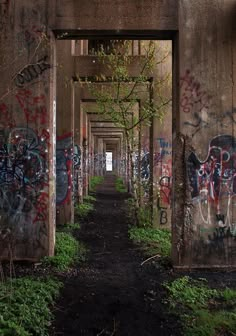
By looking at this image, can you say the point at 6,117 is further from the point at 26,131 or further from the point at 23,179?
the point at 23,179

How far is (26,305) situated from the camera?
16.6 ft

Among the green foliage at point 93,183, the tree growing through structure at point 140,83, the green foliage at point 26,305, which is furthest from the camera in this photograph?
the green foliage at point 93,183

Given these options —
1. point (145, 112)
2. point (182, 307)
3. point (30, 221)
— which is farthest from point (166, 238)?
point (182, 307)

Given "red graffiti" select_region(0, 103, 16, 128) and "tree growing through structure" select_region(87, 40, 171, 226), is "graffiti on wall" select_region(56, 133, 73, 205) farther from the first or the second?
"red graffiti" select_region(0, 103, 16, 128)

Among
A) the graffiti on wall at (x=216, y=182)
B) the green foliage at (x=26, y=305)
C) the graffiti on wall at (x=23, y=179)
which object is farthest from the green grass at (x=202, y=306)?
the graffiti on wall at (x=23, y=179)

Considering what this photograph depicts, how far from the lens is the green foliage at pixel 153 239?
898 cm

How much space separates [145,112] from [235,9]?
4.46 meters

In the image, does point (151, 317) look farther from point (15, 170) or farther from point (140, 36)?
point (140, 36)

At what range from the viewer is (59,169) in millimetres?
12453

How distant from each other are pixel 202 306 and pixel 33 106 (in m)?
4.41

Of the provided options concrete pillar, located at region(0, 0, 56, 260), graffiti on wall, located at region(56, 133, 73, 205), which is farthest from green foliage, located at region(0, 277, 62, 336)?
graffiti on wall, located at region(56, 133, 73, 205)

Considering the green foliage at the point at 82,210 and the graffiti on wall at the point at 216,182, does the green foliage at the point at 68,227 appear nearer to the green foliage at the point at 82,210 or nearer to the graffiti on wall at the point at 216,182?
the green foliage at the point at 82,210

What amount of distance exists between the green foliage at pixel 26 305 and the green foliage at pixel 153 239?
3.10 m

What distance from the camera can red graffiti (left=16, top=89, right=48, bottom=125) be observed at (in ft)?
24.8
